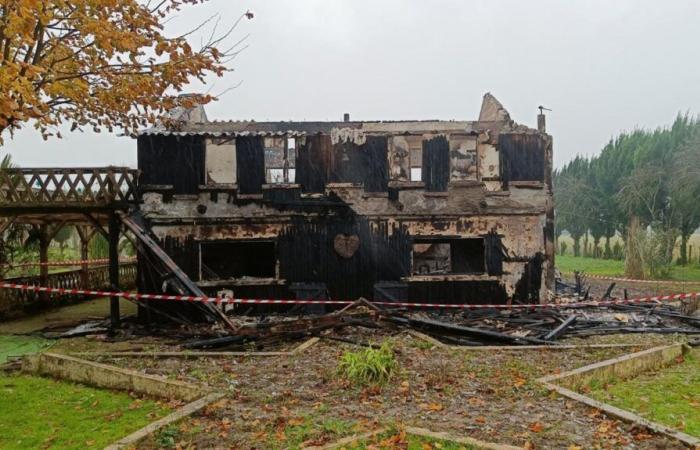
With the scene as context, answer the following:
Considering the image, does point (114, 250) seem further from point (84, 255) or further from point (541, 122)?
point (541, 122)

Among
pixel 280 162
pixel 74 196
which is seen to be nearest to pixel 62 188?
pixel 74 196

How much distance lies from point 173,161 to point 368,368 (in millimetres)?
9481

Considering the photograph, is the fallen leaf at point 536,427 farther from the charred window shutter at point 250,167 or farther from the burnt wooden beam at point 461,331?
the charred window shutter at point 250,167

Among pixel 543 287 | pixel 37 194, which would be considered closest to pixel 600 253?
pixel 543 287

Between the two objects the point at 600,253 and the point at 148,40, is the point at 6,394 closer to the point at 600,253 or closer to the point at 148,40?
the point at 148,40

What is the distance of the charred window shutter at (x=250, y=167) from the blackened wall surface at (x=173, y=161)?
107 centimetres

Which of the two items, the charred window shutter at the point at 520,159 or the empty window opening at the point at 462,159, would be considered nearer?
the charred window shutter at the point at 520,159

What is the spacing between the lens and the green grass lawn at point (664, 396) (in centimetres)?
597

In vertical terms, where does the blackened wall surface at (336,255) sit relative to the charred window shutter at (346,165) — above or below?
below

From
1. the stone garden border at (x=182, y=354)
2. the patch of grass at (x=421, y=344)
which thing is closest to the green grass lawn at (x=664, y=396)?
the patch of grass at (x=421, y=344)

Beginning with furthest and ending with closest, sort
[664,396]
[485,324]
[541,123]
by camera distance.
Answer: [541,123]
[485,324]
[664,396]

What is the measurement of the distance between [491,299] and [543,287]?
1601 millimetres

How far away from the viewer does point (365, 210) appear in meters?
14.4

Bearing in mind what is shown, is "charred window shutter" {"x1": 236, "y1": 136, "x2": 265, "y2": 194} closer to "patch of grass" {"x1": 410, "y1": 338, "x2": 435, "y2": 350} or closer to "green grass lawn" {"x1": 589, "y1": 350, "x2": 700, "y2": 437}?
"patch of grass" {"x1": 410, "y1": 338, "x2": 435, "y2": 350}
